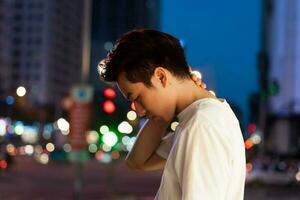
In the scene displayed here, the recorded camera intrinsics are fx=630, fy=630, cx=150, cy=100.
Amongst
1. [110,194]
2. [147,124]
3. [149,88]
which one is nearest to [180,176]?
[149,88]

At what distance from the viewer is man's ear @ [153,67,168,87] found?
172 centimetres

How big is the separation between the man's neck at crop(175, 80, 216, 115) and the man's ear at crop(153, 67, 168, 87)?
0.05 m

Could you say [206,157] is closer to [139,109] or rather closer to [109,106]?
[139,109]

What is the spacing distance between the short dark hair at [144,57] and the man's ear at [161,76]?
0.03ft

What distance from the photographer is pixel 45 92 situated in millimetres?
136250

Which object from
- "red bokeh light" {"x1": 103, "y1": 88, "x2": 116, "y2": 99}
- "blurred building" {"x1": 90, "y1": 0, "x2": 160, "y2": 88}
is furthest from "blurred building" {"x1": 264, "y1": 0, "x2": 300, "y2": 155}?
"blurred building" {"x1": 90, "y1": 0, "x2": 160, "y2": 88}

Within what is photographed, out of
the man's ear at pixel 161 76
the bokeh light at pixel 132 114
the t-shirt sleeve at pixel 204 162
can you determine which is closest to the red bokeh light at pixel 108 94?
the bokeh light at pixel 132 114

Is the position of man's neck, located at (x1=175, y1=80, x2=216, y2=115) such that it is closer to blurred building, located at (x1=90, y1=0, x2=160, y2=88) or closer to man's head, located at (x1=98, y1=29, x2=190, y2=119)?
man's head, located at (x1=98, y1=29, x2=190, y2=119)

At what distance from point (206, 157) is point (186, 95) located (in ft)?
0.92

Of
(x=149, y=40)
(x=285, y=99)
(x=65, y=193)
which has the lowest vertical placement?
(x=285, y=99)

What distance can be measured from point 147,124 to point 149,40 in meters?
0.44

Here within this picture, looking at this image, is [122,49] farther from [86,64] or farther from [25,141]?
[25,141]

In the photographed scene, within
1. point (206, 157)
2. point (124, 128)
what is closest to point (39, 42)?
point (124, 128)

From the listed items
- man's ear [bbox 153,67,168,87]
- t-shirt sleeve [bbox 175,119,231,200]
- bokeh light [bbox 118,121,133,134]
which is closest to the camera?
t-shirt sleeve [bbox 175,119,231,200]
